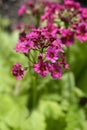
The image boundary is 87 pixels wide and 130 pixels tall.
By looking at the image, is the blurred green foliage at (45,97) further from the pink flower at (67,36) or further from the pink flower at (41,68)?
the pink flower at (41,68)

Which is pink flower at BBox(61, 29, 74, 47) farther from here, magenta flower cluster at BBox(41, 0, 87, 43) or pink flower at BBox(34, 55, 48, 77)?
pink flower at BBox(34, 55, 48, 77)

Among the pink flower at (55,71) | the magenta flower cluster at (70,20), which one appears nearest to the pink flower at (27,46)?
the pink flower at (55,71)

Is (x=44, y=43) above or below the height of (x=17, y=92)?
below

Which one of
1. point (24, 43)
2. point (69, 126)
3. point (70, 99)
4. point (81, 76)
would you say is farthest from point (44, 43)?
point (81, 76)

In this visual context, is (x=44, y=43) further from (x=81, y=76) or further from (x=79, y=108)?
(x=81, y=76)

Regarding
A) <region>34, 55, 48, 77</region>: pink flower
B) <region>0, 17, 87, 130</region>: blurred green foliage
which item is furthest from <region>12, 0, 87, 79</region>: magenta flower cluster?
<region>0, 17, 87, 130</region>: blurred green foliage

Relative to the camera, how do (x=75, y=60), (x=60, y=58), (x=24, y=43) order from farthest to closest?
(x=75, y=60) → (x=60, y=58) → (x=24, y=43)
